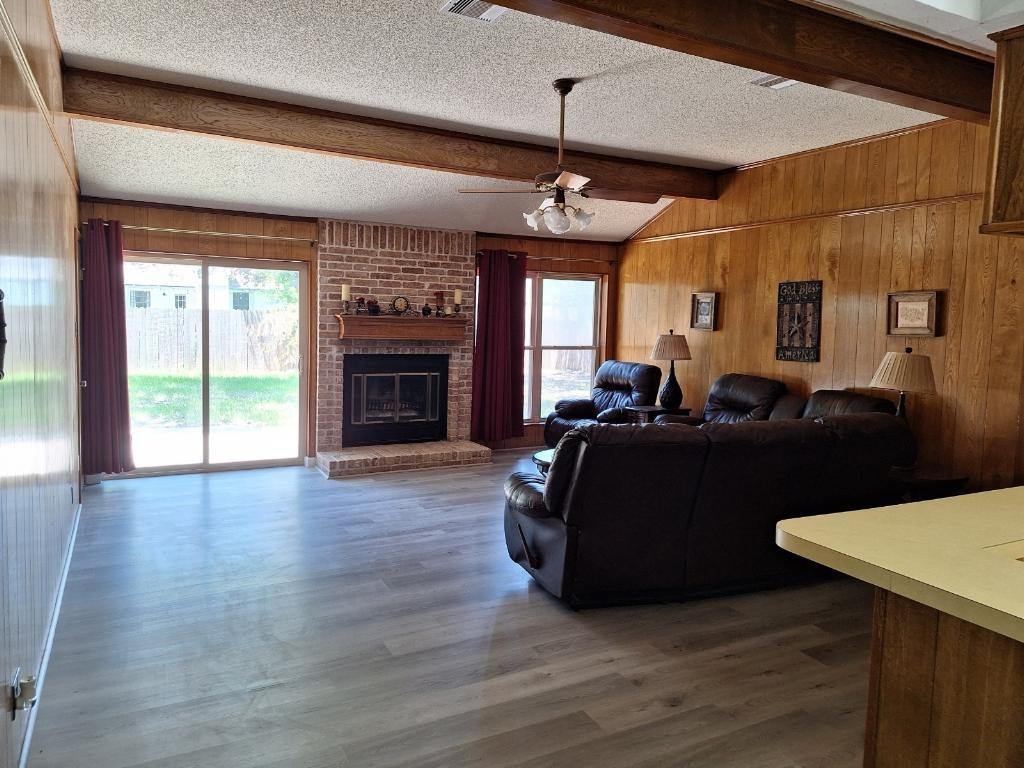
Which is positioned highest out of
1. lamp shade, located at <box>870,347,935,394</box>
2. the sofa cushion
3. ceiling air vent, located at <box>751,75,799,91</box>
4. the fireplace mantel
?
ceiling air vent, located at <box>751,75,799,91</box>

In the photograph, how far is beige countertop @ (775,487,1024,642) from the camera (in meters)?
1.49

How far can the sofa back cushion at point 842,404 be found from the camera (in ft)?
16.7

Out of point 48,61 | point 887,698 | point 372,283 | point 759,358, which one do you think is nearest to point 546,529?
point 887,698

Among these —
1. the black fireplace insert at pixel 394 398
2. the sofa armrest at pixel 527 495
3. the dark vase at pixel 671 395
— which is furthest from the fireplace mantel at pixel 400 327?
the sofa armrest at pixel 527 495

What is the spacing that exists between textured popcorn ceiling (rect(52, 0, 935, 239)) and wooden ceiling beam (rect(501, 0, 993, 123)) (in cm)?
67

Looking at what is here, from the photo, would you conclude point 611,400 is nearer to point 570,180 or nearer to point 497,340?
point 497,340

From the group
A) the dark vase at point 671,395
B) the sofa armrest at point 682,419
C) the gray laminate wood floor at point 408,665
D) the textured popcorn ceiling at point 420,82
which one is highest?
the textured popcorn ceiling at point 420,82

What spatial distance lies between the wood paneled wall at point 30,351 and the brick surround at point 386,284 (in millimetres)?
3073

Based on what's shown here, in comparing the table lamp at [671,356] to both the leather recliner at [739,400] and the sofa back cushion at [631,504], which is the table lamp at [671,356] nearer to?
the leather recliner at [739,400]

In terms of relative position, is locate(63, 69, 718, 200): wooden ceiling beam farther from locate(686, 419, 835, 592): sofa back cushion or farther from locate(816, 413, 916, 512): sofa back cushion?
locate(816, 413, 916, 512): sofa back cushion

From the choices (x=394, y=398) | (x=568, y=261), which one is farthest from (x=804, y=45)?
(x=394, y=398)

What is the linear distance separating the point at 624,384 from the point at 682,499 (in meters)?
4.08

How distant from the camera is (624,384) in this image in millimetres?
7648

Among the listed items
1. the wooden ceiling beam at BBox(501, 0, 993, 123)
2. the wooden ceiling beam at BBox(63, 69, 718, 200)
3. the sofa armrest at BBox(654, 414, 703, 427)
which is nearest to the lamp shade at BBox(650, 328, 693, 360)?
the sofa armrest at BBox(654, 414, 703, 427)
